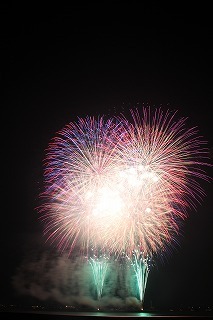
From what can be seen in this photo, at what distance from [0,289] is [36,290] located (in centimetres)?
409

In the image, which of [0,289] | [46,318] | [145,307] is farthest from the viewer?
[0,289]

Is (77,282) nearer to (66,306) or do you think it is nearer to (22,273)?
(66,306)

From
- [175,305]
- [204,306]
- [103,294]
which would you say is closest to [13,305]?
[103,294]

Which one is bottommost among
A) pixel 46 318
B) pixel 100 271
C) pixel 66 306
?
pixel 46 318

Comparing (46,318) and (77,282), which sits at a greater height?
(77,282)

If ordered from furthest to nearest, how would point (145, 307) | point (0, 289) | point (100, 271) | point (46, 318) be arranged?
point (0, 289) < point (145, 307) < point (100, 271) < point (46, 318)

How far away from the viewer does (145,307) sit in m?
39.1

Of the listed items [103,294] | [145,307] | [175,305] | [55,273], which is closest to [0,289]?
[55,273]

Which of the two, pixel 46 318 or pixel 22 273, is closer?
pixel 46 318

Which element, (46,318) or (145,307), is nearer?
(46,318)

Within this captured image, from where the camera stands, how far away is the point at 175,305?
42875 mm

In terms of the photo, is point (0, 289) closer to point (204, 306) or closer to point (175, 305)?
point (175, 305)

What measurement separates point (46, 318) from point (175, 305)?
78.4ft

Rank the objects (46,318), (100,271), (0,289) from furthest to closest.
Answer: (0,289)
(100,271)
(46,318)
